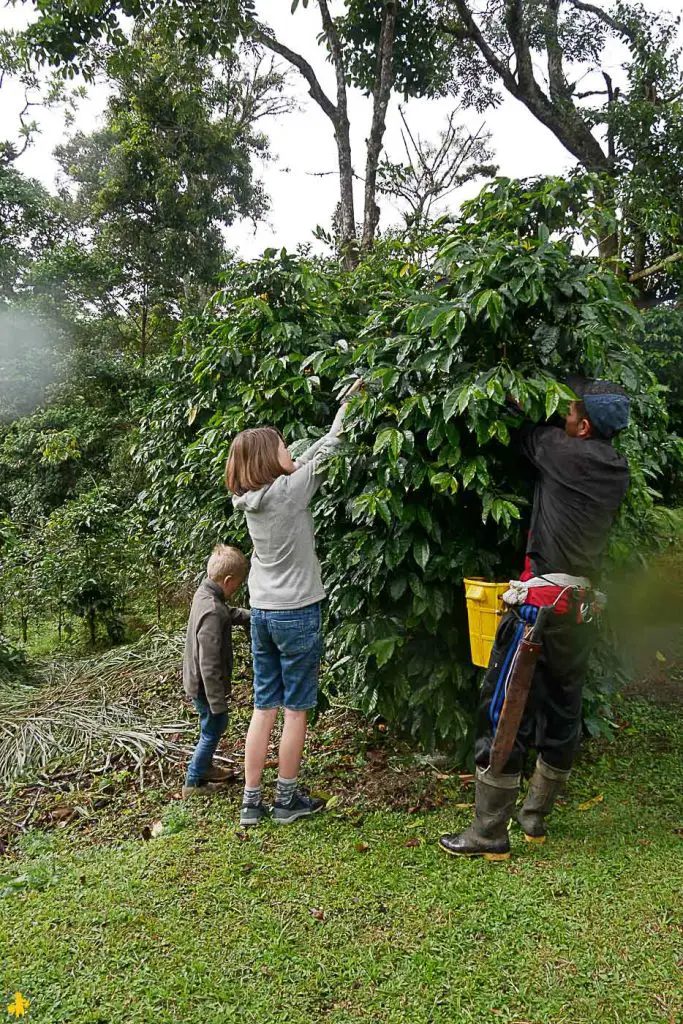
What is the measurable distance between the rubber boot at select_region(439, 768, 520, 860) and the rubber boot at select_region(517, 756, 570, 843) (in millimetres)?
153

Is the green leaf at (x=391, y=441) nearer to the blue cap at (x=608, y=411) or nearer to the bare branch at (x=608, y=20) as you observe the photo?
the blue cap at (x=608, y=411)

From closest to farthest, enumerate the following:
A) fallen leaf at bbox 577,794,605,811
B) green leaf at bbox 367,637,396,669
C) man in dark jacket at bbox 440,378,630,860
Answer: man in dark jacket at bbox 440,378,630,860 < green leaf at bbox 367,637,396,669 < fallen leaf at bbox 577,794,605,811

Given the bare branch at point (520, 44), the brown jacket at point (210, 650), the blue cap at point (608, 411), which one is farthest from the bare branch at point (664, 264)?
the brown jacket at point (210, 650)

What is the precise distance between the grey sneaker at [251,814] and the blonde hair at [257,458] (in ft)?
4.65

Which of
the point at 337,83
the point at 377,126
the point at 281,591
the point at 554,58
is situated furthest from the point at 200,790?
the point at 554,58

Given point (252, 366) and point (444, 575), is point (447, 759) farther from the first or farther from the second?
point (252, 366)

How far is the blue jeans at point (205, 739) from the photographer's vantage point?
3.80m

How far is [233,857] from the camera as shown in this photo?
3154 mm

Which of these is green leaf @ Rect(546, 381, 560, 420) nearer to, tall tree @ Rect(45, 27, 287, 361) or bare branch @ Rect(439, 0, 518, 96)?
bare branch @ Rect(439, 0, 518, 96)

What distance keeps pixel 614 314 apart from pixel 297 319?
1.83 metres

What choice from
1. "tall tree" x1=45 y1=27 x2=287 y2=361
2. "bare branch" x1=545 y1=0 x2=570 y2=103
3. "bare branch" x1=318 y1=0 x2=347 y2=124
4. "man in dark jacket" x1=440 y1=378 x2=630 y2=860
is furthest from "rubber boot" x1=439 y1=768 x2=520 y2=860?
"tall tree" x1=45 y1=27 x2=287 y2=361

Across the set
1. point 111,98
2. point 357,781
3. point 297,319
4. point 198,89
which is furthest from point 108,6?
point 111,98

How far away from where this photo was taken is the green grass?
2.28 m

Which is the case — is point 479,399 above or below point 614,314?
below
